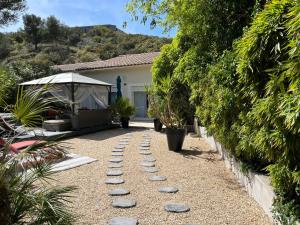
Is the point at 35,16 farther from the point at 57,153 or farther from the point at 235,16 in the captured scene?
the point at 57,153

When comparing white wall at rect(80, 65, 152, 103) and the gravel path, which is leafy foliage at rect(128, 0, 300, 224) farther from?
white wall at rect(80, 65, 152, 103)

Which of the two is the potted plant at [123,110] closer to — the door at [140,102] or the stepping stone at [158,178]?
the door at [140,102]

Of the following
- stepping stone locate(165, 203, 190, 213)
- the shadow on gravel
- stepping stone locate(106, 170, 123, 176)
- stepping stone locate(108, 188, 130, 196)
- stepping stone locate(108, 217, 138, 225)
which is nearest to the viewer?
stepping stone locate(108, 217, 138, 225)

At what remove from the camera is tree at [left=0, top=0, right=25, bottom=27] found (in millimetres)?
19986

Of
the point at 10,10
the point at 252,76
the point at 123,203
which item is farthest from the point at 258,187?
the point at 10,10

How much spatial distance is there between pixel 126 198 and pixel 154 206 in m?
0.60

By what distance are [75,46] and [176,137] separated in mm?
39644

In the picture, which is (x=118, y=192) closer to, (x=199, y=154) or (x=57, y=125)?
(x=199, y=154)

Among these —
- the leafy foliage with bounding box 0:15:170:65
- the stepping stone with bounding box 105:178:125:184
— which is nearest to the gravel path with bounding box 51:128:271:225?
the stepping stone with bounding box 105:178:125:184

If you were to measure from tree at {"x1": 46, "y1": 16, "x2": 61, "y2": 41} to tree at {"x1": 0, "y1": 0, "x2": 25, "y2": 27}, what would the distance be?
2284cm

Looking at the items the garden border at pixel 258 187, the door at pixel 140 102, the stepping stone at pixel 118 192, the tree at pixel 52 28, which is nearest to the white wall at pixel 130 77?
the door at pixel 140 102

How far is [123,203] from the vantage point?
5066mm

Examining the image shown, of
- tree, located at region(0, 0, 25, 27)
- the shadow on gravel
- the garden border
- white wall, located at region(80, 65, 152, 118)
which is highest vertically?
tree, located at region(0, 0, 25, 27)

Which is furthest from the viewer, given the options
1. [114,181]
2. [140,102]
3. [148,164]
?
[140,102]
